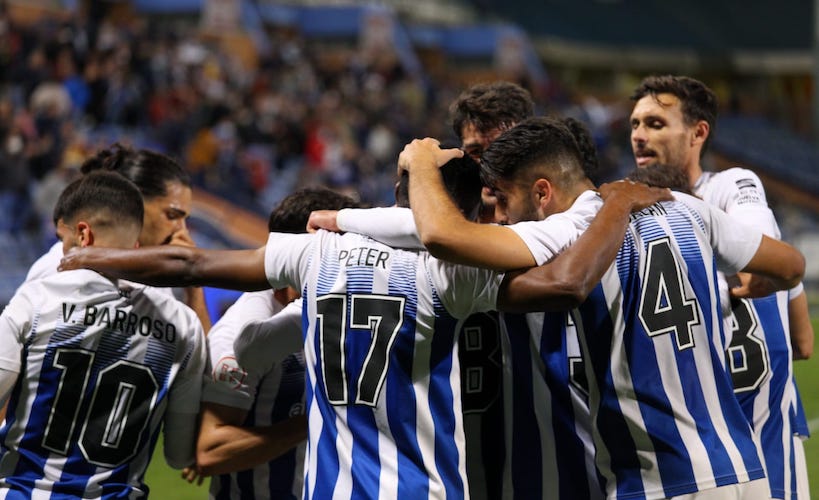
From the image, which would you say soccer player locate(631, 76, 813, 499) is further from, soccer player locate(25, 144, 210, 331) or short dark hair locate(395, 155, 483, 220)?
soccer player locate(25, 144, 210, 331)

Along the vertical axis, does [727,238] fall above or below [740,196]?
below

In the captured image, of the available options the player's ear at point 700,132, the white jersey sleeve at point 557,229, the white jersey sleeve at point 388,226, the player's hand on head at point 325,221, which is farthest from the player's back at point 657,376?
the player's ear at point 700,132

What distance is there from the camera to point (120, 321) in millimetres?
3049

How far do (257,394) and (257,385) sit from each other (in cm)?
4

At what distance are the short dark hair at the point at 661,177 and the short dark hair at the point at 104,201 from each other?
1.54 m

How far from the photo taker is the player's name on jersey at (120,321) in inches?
118

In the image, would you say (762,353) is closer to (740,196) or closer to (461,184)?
(740,196)

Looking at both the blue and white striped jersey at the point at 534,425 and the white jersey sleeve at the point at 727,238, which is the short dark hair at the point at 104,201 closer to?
the blue and white striped jersey at the point at 534,425

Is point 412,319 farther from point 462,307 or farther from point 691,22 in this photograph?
point 691,22

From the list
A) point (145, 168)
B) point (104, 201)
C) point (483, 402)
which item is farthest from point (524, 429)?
point (145, 168)

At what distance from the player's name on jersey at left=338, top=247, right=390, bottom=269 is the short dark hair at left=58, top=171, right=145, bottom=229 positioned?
2.58 ft

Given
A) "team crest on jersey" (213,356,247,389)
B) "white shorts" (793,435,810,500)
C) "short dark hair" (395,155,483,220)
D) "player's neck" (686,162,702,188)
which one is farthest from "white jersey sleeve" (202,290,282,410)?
"white shorts" (793,435,810,500)

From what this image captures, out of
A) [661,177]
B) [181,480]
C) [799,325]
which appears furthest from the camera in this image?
[181,480]

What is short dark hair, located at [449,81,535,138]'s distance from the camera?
3.72m
